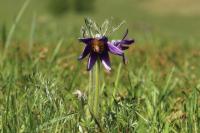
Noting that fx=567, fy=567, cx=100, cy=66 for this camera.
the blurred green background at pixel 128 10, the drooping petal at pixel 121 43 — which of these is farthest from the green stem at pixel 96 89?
the blurred green background at pixel 128 10

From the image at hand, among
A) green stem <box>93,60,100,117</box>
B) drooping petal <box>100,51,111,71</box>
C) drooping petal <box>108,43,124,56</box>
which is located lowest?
green stem <box>93,60,100,117</box>

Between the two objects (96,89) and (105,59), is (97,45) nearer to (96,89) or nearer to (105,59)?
(105,59)

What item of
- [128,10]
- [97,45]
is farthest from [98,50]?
[128,10]

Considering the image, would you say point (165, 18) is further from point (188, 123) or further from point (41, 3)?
point (188, 123)

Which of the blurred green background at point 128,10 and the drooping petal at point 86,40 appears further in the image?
the blurred green background at point 128,10

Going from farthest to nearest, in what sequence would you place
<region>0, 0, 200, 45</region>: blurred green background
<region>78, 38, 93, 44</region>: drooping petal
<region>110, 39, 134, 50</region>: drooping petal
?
<region>0, 0, 200, 45</region>: blurred green background < <region>110, 39, 134, 50</region>: drooping petal < <region>78, 38, 93, 44</region>: drooping petal

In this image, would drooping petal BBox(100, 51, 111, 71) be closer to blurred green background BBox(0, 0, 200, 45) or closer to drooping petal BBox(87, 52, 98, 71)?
drooping petal BBox(87, 52, 98, 71)

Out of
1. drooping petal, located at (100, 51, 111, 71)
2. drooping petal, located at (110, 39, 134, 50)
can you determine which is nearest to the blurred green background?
drooping petal, located at (110, 39, 134, 50)

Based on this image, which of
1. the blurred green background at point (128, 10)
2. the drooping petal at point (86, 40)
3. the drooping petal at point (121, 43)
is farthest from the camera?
the blurred green background at point (128, 10)

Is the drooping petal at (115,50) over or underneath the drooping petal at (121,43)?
underneath

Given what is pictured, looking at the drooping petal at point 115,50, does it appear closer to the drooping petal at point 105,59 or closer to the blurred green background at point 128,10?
the drooping petal at point 105,59

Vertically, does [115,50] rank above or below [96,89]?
above

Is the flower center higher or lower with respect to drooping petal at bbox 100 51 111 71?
higher
